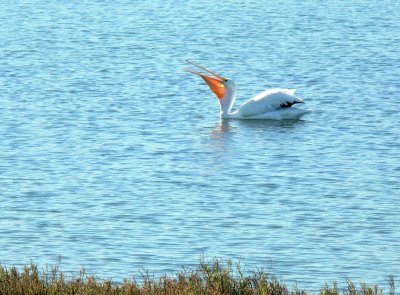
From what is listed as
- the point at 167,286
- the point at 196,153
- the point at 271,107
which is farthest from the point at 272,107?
the point at 167,286

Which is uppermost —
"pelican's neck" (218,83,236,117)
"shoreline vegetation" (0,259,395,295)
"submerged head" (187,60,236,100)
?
"shoreline vegetation" (0,259,395,295)

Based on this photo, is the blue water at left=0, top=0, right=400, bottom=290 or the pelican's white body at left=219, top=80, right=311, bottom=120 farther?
the pelican's white body at left=219, top=80, right=311, bottom=120

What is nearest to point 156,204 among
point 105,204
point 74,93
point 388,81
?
point 105,204

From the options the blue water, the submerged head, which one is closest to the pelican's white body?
the blue water

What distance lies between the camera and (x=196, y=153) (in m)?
16.6

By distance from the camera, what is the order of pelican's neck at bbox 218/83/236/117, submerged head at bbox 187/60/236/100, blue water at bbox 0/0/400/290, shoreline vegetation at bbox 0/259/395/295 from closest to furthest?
shoreline vegetation at bbox 0/259/395/295 → blue water at bbox 0/0/400/290 → pelican's neck at bbox 218/83/236/117 → submerged head at bbox 187/60/236/100

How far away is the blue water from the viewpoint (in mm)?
11656

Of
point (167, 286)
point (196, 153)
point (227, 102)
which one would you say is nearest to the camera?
point (167, 286)

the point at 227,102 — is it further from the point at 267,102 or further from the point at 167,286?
the point at 167,286

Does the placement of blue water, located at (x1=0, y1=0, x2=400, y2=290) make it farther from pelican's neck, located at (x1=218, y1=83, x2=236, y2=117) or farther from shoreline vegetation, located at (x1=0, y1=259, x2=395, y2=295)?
shoreline vegetation, located at (x1=0, y1=259, x2=395, y2=295)

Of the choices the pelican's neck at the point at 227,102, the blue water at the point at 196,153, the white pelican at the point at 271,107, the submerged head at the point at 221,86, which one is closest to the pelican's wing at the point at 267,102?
the white pelican at the point at 271,107

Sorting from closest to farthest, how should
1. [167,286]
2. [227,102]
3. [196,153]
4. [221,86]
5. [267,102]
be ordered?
[167,286] → [196,153] → [267,102] → [227,102] → [221,86]

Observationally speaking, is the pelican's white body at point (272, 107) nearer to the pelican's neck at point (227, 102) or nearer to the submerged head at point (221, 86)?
A: the pelican's neck at point (227, 102)

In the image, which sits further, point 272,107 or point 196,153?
point 272,107
